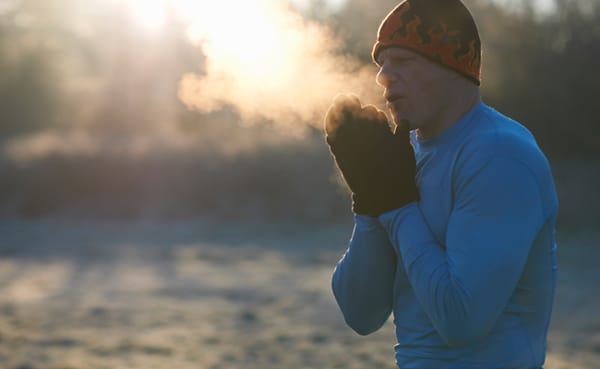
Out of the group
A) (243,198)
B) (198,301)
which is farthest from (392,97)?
(243,198)

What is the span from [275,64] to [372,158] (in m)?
1.80

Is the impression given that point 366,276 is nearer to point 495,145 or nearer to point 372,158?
point 372,158

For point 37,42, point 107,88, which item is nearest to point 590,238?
point 107,88

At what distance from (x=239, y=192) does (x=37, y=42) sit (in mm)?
21826

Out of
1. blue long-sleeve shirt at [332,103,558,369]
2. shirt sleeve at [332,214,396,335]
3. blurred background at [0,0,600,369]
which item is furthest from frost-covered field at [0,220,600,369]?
blue long-sleeve shirt at [332,103,558,369]

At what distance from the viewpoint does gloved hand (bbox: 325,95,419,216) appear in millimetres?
1840

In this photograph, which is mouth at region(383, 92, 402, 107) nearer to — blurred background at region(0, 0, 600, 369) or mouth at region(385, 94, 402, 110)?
mouth at region(385, 94, 402, 110)

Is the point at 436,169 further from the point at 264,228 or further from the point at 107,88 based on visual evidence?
the point at 107,88

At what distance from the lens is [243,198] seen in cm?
1484

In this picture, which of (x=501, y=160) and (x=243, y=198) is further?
(x=243, y=198)

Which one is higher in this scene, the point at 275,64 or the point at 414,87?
the point at 275,64

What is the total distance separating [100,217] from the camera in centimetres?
1459

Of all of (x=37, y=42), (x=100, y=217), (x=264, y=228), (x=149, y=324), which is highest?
(x=37, y=42)

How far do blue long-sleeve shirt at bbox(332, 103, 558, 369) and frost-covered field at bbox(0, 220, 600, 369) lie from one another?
393 centimetres
